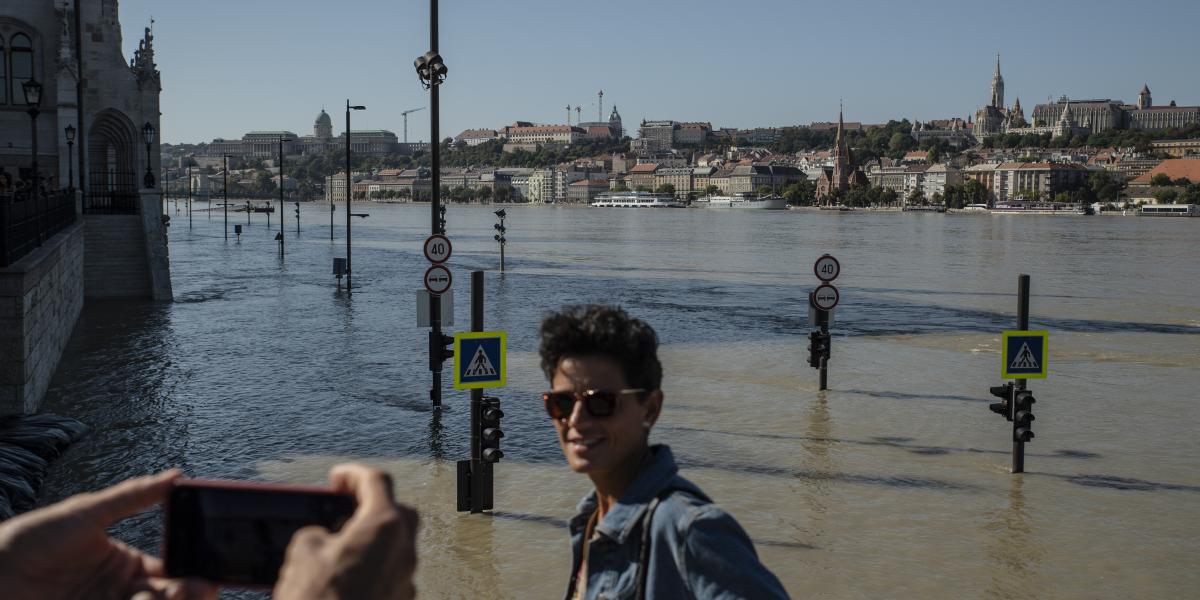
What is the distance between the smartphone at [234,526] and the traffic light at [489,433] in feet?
29.8

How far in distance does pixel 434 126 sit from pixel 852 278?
32.2 metres

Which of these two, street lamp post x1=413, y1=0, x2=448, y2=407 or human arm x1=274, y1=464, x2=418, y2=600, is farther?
street lamp post x1=413, y1=0, x2=448, y2=407

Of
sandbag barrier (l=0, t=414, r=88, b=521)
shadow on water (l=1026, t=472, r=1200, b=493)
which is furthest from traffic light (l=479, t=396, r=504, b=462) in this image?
shadow on water (l=1026, t=472, r=1200, b=493)

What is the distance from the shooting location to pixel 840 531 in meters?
10.7

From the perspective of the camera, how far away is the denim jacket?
2.44 metres

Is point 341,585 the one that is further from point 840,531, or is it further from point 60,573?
point 840,531

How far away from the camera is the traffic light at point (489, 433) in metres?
10.9

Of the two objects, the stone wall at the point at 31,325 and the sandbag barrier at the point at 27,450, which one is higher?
the stone wall at the point at 31,325

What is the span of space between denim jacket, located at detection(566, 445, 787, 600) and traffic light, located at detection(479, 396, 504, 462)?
8.23m

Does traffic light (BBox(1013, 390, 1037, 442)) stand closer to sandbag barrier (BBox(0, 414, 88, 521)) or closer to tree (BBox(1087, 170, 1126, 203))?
sandbag barrier (BBox(0, 414, 88, 521))

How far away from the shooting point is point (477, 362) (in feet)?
36.3

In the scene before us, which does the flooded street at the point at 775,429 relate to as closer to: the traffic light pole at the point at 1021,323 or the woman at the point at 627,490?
the traffic light pole at the point at 1021,323

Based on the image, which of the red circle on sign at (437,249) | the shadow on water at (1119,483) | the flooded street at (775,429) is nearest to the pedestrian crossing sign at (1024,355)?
the flooded street at (775,429)

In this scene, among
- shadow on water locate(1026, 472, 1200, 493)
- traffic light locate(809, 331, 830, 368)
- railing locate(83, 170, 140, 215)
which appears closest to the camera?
shadow on water locate(1026, 472, 1200, 493)
